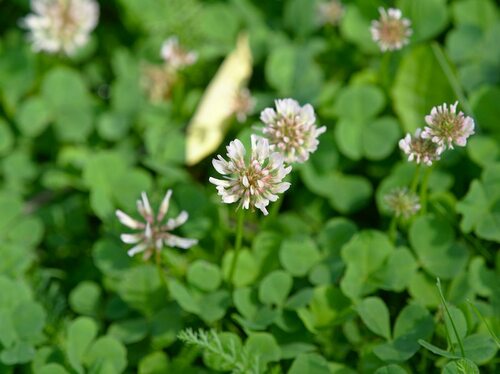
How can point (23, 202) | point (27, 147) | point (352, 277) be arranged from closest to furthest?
point (352, 277) < point (23, 202) < point (27, 147)

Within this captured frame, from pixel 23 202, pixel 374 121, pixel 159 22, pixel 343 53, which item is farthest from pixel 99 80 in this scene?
pixel 374 121

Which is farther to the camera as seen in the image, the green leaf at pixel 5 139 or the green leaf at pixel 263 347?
the green leaf at pixel 5 139

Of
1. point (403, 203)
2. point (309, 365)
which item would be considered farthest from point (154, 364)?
point (403, 203)

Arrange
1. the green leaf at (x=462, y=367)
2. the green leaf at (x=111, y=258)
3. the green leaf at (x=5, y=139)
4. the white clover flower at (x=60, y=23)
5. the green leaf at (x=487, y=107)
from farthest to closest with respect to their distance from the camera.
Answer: the white clover flower at (x=60, y=23) → the green leaf at (x=5, y=139) → the green leaf at (x=487, y=107) → the green leaf at (x=111, y=258) → the green leaf at (x=462, y=367)

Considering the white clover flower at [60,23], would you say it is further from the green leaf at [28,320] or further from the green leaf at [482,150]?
the green leaf at [482,150]

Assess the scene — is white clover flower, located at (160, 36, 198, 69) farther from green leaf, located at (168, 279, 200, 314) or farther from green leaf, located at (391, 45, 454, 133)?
green leaf, located at (168, 279, 200, 314)

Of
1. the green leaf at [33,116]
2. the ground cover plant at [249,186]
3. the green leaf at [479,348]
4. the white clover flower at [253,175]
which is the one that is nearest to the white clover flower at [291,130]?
the ground cover plant at [249,186]

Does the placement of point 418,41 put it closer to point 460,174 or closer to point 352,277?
point 460,174
